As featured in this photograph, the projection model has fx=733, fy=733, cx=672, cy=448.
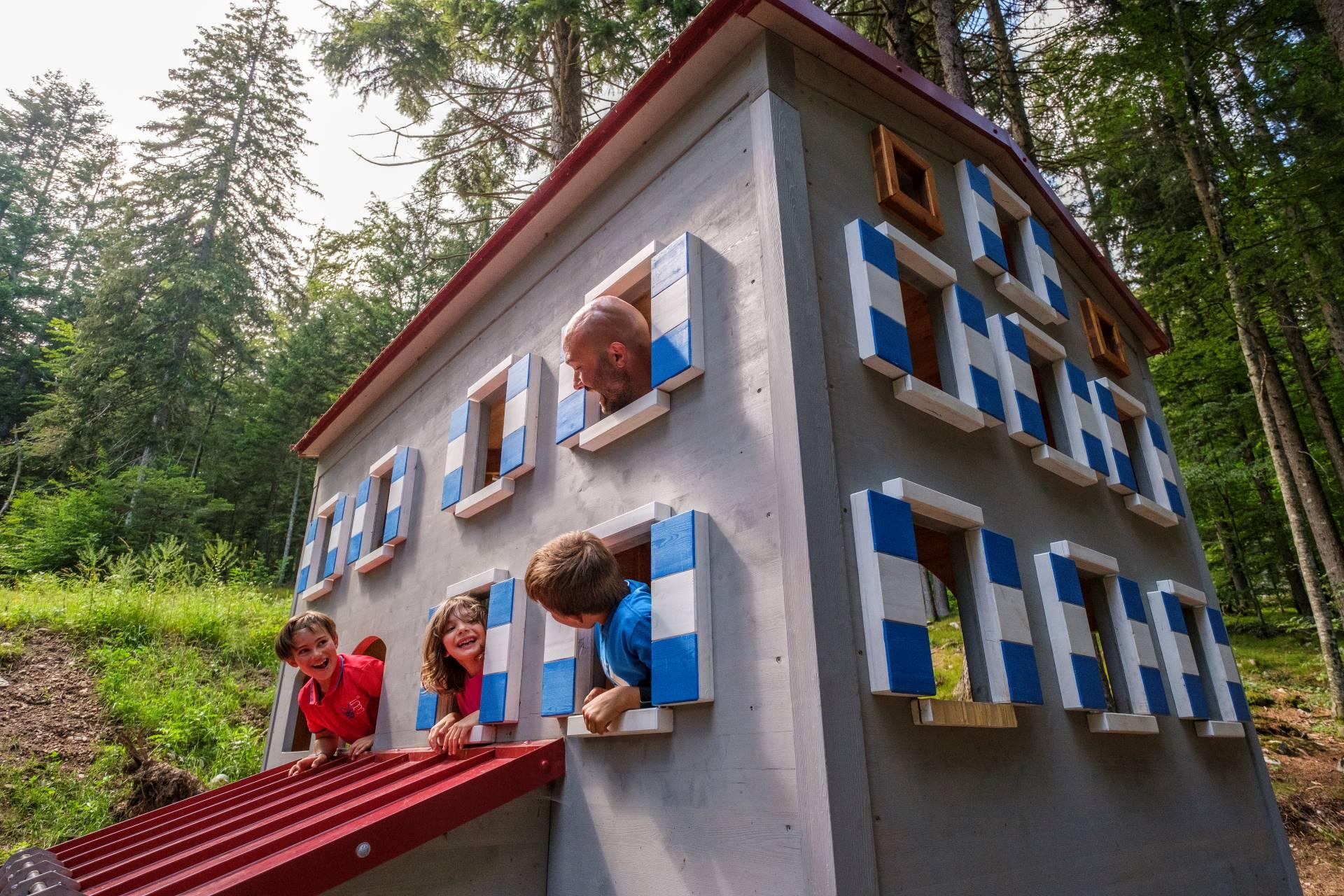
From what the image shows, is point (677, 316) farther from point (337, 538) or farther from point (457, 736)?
point (337, 538)

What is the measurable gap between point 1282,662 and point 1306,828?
28.6 feet

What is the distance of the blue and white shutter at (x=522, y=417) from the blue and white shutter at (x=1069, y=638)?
11.1 ft

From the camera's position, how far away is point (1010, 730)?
3744 millimetres

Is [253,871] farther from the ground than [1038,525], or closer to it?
closer to it

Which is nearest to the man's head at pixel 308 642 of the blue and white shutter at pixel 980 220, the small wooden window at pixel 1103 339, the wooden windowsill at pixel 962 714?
the wooden windowsill at pixel 962 714

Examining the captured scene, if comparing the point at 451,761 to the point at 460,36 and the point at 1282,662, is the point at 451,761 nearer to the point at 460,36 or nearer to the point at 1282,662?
the point at 460,36

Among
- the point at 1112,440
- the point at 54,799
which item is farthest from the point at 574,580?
the point at 54,799

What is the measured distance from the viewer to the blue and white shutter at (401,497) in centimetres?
676

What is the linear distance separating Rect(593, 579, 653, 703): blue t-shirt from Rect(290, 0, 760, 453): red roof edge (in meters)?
3.27

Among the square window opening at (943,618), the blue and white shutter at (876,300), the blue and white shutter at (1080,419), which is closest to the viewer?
the blue and white shutter at (876,300)

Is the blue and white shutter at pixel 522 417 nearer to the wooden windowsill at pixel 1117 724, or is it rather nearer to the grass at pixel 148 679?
the wooden windowsill at pixel 1117 724

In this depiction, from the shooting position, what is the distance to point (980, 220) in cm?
550

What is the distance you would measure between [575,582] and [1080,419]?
421 centimetres

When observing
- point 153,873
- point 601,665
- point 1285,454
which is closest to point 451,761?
point 601,665
